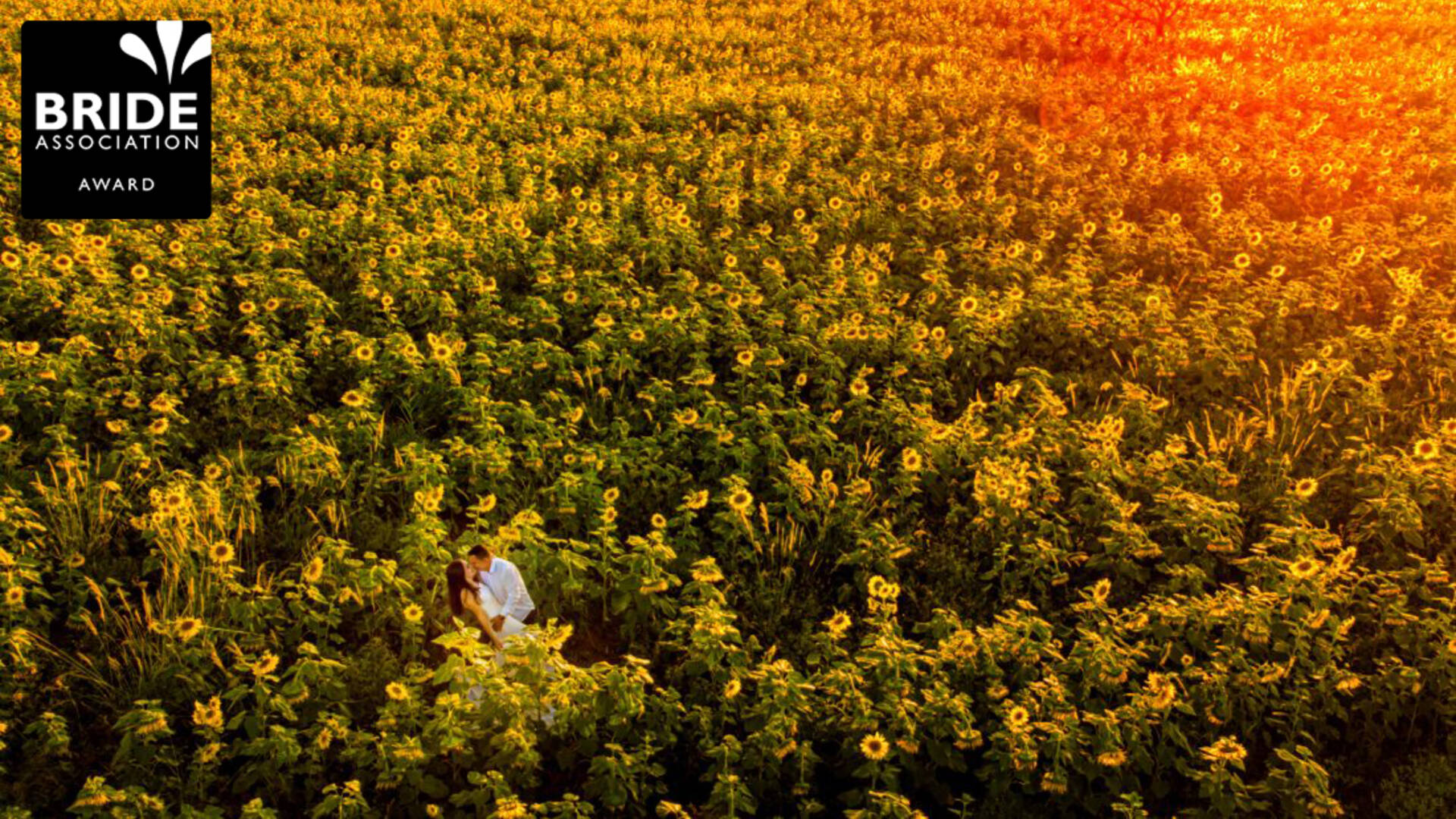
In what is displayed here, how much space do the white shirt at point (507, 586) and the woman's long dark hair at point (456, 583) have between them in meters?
0.19

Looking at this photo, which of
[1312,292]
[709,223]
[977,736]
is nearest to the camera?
[977,736]

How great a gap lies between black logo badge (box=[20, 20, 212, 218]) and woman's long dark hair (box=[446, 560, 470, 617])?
611 centimetres

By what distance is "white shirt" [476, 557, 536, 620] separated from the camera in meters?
4.65

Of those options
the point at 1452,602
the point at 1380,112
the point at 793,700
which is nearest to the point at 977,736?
the point at 793,700

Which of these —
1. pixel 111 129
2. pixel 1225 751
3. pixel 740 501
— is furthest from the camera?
pixel 111 129

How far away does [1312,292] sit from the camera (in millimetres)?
7668

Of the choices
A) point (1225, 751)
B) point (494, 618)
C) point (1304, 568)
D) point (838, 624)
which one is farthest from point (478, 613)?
point (1304, 568)

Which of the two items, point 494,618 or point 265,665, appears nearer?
point 265,665

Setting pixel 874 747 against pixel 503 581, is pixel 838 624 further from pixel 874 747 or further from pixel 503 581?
pixel 503 581

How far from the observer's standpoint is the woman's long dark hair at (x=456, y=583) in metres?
4.38

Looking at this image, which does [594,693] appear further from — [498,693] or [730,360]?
[730,360]

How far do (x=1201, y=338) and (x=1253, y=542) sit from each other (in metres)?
2.01

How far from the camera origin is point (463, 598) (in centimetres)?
442

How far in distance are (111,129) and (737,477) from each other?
8603mm
